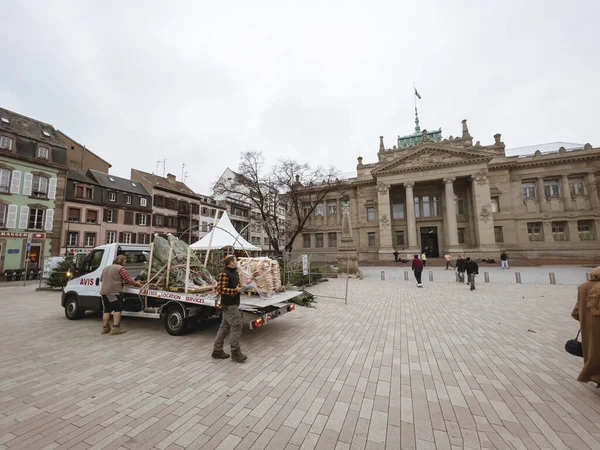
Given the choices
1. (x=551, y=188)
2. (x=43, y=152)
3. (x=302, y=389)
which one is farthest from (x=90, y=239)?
(x=551, y=188)

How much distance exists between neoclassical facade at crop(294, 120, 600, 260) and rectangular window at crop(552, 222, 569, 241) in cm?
9

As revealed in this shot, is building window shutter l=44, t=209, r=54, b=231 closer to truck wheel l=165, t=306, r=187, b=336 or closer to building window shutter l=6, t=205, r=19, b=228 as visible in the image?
building window shutter l=6, t=205, r=19, b=228

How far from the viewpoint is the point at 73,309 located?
25.8 feet

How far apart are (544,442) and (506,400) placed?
883 mm

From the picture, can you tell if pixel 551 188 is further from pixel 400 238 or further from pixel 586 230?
pixel 400 238

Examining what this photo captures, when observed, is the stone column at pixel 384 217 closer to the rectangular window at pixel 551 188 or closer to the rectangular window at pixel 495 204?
the rectangular window at pixel 495 204

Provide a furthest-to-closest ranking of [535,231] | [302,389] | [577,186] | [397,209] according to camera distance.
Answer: [397,209] < [535,231] < [577,186] < [302,389]

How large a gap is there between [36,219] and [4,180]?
13.7ft

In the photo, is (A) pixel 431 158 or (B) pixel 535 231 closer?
(B) pixel 535 231

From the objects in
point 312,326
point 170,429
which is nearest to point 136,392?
point 170,429

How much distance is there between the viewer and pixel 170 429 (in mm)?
2926

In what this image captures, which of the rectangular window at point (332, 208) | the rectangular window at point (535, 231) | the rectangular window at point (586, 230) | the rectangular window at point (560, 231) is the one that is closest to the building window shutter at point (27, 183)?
the rectangular window at point (332, 208)

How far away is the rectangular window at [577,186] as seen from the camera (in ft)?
112

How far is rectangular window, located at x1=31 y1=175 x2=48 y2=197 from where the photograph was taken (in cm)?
2562
